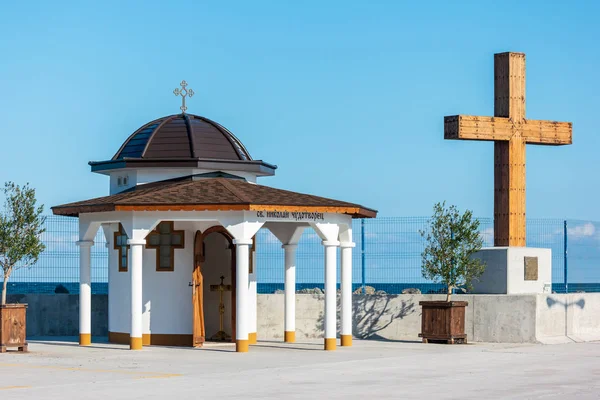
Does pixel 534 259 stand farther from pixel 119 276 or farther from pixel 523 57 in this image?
pixel 119 276

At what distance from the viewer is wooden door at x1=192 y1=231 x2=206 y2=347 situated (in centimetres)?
2619

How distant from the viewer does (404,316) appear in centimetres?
2966

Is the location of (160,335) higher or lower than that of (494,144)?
lower

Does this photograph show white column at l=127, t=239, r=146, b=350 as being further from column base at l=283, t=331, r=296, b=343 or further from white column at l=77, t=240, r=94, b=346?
column base at l=283, t=331, r=296, b=343

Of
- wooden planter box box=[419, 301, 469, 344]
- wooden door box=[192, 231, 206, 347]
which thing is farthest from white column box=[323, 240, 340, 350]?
wooden planter box box=[419, 301, 469, 344]

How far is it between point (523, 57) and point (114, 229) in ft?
35.9

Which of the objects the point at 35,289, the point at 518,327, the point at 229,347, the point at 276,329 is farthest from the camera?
the point at 35,289

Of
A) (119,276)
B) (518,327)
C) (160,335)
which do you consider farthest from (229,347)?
(518,327)

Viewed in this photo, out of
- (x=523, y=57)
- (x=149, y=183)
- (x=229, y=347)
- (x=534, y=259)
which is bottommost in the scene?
(x=229, y=347)

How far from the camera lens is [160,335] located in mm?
26641

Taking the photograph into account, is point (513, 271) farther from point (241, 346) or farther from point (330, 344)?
point (241, 346)

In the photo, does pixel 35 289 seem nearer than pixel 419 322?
No

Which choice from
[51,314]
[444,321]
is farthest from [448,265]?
[51,314]

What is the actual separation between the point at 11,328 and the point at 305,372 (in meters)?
7.82
